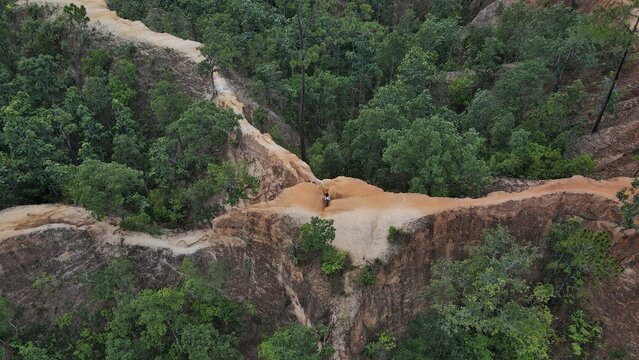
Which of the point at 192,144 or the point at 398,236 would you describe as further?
the point at 192,144

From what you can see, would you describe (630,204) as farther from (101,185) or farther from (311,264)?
(101,185)

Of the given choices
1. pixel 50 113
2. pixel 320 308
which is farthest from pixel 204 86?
pixel 320 308

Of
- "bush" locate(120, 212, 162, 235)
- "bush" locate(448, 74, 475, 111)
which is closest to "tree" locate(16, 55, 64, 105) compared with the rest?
"bush" locate(120, 212, 162, 235)

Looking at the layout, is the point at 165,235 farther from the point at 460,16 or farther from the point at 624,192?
the point at 460,16

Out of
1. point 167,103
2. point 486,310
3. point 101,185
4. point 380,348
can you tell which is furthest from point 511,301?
point 167,103

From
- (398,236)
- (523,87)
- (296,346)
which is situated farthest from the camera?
(523,87)

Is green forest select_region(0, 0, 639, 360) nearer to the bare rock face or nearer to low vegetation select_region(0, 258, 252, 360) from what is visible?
low vegetation select_region(0, 258, 252, 360)
